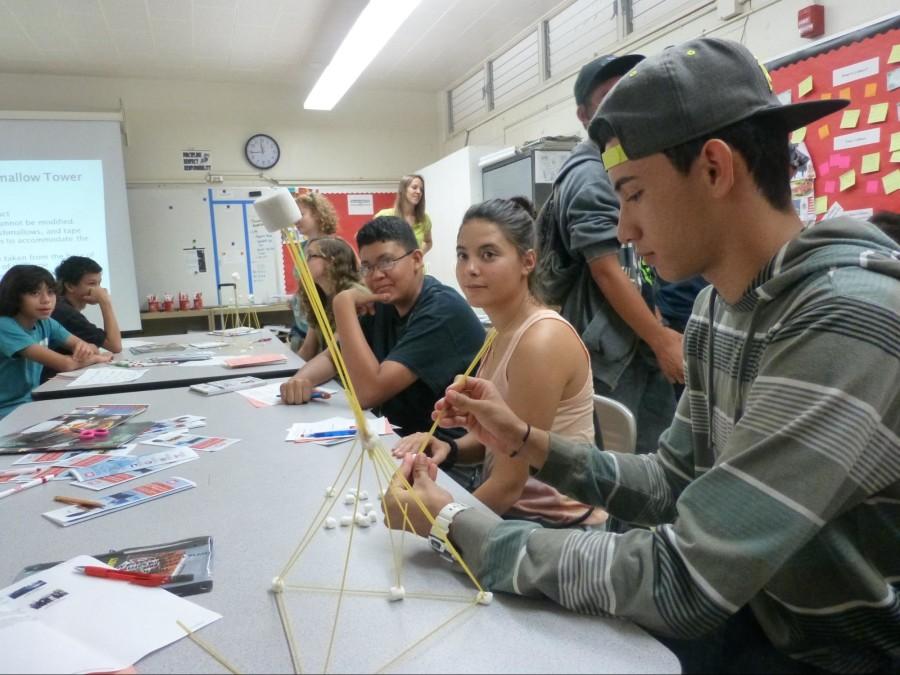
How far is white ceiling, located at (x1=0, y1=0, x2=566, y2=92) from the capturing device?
4445 mm

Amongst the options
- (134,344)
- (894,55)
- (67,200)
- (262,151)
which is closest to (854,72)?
(894,55)

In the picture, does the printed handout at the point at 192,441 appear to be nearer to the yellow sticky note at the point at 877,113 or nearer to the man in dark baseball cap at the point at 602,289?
the man in dark baseball cap at the point at 602,289

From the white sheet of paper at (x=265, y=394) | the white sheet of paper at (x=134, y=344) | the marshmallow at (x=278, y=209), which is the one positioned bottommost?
the white sheet of paper at (x=265, y=394)


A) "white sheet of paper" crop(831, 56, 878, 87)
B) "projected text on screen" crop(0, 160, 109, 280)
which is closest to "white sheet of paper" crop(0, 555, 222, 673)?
"white sheet of paper" crop(831, 56, 878, 87)

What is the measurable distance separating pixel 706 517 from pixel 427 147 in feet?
22.4

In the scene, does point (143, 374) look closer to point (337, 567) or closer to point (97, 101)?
point (337, 567)

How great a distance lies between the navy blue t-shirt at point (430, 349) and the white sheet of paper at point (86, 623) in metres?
1.16

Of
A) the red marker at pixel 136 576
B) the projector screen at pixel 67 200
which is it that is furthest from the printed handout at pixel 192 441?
the projector screen at pixel 67 200

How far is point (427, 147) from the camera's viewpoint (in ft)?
23.1

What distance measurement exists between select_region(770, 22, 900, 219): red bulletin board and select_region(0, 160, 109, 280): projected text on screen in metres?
5.40

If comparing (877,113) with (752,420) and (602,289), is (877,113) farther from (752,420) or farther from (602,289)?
(752,420)

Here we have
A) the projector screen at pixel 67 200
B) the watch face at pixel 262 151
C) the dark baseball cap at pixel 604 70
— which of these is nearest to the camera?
the dark baseball cap at pixel 604 70

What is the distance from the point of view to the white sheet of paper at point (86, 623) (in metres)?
0.69

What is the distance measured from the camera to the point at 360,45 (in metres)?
4.61
